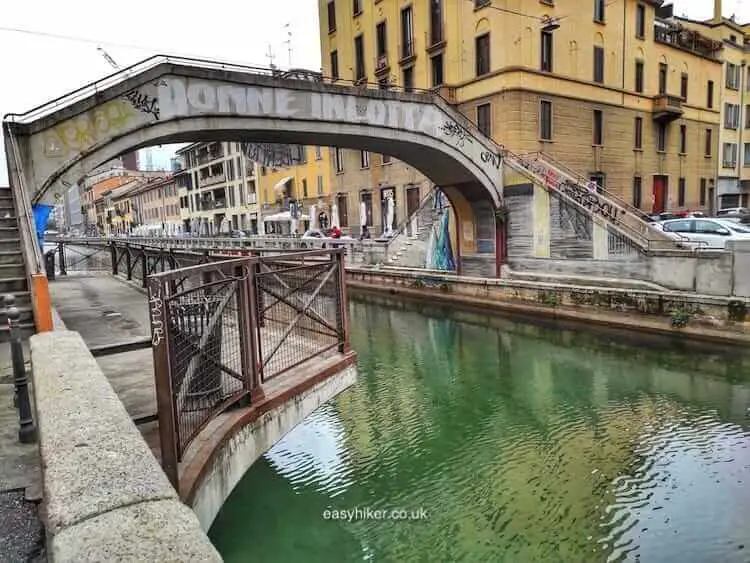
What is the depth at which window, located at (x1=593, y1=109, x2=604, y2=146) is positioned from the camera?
25656 millimetres

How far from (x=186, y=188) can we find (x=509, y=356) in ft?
203

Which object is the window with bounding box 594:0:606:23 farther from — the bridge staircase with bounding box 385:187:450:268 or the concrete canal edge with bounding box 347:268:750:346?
the concrete canal edge with bounding box 347:268:750:346

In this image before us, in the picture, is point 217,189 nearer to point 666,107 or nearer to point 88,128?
point 666,107

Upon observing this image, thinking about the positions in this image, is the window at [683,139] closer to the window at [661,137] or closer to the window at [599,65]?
the window at [661,137]

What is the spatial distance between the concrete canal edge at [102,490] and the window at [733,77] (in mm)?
44625

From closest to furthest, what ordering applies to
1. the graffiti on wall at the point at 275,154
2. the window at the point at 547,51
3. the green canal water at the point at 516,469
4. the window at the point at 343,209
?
1. the green canal water at the point at 516,469
2. the window at the point at 547,51
3. the window at the point at 343,209
4. the graffiti on wall at the point at 275,154

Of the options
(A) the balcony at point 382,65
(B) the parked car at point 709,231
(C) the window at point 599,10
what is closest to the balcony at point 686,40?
(C) the window at point 599,10

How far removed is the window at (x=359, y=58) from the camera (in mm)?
30062

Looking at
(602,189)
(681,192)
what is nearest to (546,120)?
(602,189)

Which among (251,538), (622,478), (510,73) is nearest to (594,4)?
(510,73)

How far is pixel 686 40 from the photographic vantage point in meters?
31.9

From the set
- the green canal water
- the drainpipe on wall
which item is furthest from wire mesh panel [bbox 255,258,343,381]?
the drainpipe on wall

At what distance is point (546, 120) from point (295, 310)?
21.2 metres

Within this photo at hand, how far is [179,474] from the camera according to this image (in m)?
3.47
